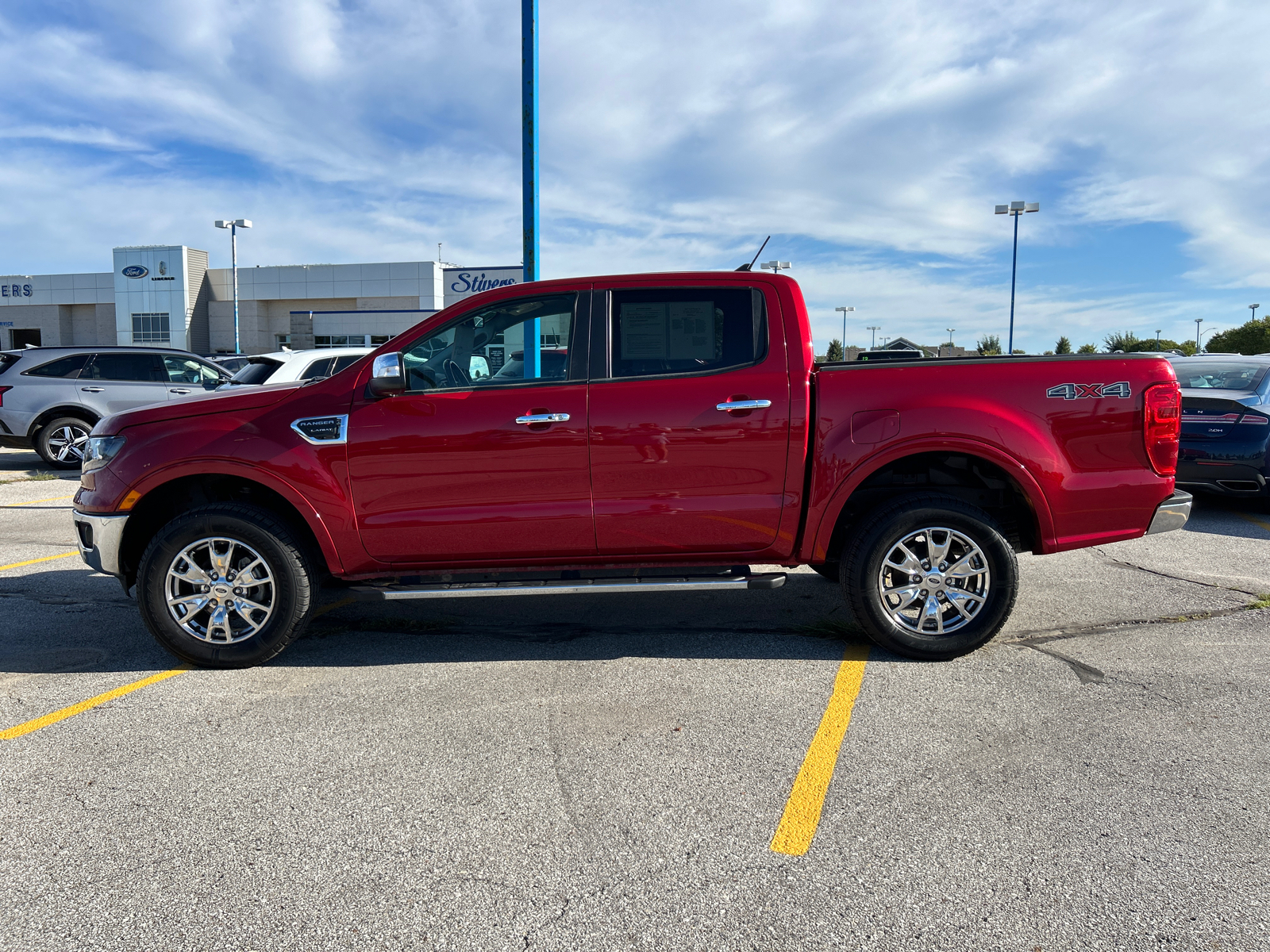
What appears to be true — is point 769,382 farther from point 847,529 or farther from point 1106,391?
point 1106,391

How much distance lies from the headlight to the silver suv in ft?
27.1

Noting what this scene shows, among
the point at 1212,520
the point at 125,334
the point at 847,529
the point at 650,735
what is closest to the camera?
the point at 650,735

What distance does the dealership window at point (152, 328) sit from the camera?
55750 mm

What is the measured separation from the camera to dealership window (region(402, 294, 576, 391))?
4547 mm

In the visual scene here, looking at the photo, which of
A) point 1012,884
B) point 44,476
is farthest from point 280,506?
point 44,476

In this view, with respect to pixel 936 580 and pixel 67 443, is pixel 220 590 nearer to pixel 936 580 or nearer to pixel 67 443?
pixel 936 580

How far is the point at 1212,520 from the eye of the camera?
8609 millimetres

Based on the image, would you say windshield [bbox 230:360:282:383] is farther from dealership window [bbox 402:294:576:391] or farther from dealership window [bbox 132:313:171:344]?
dealership window [bbox 132:313:171:344]

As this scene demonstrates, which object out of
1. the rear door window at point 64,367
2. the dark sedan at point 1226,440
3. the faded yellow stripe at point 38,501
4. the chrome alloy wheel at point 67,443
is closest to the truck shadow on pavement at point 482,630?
the faded yellow stripe at point 38,501

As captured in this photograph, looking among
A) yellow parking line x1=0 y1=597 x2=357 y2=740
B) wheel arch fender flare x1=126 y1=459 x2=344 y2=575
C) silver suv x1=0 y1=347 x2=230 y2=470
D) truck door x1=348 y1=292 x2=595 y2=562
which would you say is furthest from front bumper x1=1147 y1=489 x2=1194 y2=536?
silver suv x1=0 y1=347 x2=230 y2=470

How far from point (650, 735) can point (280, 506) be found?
2.36 metres

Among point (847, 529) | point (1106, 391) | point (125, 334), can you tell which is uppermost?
point (125, 334)

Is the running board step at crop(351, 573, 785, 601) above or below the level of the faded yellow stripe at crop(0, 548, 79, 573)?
above

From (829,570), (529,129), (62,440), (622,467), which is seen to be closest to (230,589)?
(622,467)
